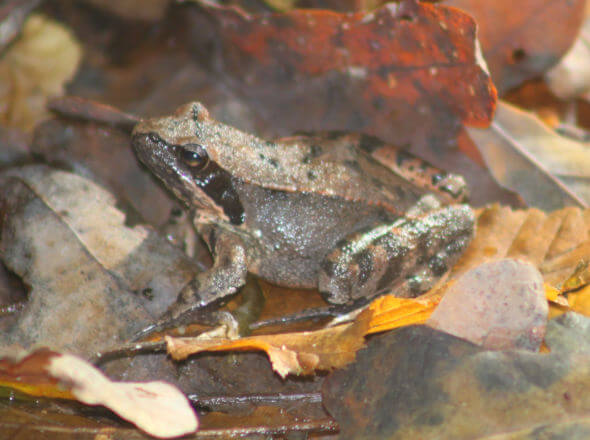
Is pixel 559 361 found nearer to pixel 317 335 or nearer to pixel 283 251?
pixel 317 335

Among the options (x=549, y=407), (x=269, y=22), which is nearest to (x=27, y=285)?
(x=269, y=22)

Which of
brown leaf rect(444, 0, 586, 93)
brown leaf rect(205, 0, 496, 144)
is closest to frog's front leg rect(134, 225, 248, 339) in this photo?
brown leaf rect(205, 0, 496, 144)

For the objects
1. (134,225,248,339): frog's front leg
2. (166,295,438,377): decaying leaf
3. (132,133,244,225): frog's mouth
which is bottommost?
(134,225,248,339): frog's front leg

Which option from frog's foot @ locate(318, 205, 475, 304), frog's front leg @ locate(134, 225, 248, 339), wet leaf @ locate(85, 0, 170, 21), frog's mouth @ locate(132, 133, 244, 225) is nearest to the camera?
frog's front leg @ locate(134, 225, 248, 339)

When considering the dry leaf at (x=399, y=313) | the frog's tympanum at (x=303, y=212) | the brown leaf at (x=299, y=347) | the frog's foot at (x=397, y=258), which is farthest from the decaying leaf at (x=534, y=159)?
the brown leaf at (x=299, y=347)

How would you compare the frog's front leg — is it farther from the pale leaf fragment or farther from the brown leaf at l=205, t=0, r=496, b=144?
the brown leaf at l=205, t=0, r=496, b=144

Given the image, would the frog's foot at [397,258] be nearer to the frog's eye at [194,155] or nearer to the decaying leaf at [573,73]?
the frog's eye at [194,155]
